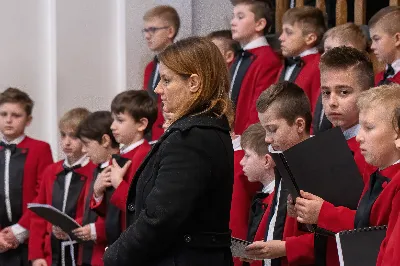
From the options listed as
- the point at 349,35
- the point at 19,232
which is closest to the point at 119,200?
the point at 19,232

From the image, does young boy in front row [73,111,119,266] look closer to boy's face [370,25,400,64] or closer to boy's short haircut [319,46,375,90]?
boy's face [370,25,400,64]

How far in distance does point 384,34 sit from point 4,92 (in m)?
2.11

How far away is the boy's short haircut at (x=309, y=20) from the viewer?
192 inches

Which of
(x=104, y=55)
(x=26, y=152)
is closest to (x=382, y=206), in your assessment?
(x=26, y=152)

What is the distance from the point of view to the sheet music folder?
318 cm

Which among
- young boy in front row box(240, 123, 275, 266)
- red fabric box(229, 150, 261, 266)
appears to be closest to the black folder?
young boy in front row box(240, 123, 275, 266)

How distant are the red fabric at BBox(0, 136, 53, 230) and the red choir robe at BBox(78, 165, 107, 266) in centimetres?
63

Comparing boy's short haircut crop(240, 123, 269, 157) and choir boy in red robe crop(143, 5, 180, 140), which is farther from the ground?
choir boy in red robe crop(143, 5, 180, 140)

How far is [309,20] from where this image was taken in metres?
4.88

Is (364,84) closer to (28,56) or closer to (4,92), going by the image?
(4,92)

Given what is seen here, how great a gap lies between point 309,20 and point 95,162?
117 centimetres

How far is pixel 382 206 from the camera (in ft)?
9.59

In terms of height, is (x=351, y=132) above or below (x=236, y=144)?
above

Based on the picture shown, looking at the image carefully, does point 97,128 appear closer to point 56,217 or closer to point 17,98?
point 56,217
